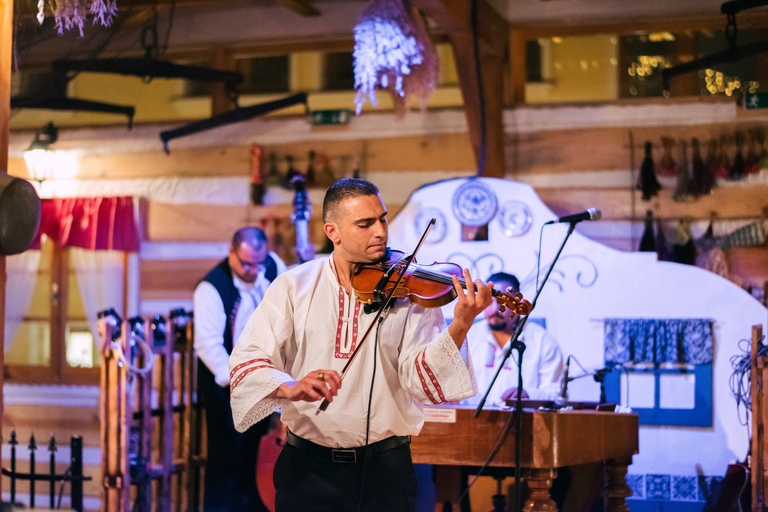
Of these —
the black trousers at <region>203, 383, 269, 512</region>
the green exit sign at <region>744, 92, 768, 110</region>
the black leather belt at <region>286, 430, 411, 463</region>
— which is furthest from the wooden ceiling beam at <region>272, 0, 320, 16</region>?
the black leather belt at <region>286, 430, 411, 463</region>

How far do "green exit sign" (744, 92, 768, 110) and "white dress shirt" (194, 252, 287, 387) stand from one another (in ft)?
12.0

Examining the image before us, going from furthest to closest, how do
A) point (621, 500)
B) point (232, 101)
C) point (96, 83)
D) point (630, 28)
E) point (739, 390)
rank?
1. point (96, 83)
2. point (232, 101)
3. point (630, 28)
4. point (739, 390)
5. point (621, 500)

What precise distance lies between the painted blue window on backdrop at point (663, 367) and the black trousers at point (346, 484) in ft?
9.62

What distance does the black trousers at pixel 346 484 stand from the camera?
254cm

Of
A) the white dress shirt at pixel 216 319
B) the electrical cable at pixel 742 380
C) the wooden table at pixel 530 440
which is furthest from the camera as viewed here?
the white dress shirt at pixel 216 319

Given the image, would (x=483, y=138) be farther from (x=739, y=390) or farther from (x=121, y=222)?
(x=121, y=222)

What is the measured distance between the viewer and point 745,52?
510 centimetres

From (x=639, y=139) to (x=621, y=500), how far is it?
2.74m

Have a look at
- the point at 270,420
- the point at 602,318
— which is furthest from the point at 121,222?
the point at 602,318

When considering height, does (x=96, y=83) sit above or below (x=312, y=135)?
above

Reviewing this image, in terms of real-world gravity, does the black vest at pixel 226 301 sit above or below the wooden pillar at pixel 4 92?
below

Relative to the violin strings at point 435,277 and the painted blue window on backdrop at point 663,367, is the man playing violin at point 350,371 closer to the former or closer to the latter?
the violin strings at point 435,277

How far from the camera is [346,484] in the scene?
2.54 meters

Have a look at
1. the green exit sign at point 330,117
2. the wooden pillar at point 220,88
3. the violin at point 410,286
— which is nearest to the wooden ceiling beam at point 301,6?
the wooden pillar at point 220,88
